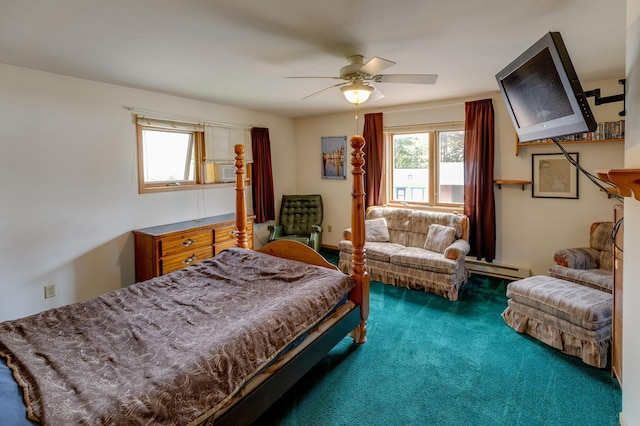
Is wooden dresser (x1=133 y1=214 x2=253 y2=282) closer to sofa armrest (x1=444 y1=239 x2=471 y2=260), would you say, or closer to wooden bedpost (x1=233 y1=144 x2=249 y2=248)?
wooden bedpost (x1=233 y1=144 x2=249 y2=248)

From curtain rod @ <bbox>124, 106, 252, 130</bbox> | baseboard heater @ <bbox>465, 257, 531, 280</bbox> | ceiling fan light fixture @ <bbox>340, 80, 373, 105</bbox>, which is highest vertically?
curtain rod @ <bbox>124, 106, 252, 130</bbox>

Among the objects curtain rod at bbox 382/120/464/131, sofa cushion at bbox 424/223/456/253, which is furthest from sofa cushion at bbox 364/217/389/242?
curtain rod at bbox 382/120/464/131

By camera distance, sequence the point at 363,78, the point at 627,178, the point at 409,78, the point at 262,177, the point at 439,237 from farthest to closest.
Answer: the point at 262,177, the point at 439,237, the point at 363,78, the point at 409,78, the point at 627,178

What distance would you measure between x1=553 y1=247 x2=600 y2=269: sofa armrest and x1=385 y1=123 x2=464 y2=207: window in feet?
4.95

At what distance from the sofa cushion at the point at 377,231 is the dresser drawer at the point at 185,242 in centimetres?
212

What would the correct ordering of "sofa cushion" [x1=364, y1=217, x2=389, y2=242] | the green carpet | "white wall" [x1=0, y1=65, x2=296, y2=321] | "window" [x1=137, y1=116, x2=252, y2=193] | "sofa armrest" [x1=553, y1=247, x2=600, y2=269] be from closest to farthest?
1. the green carpet
2. "white wall" [x1=0, y1=65, x2=296, y2=321]
3. "sofa armrest" [x1=553, y1=247, x2=600, y2=269]
4. "window" [x1=137, y1=116, x2=252, y2=193]
5. "sofa cushion" [x1=364, y1=217, x2=389, y2=242]

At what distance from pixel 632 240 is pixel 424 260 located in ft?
7.54

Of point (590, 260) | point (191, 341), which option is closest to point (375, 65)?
point (191, 341)

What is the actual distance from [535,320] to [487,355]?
61 centimetres

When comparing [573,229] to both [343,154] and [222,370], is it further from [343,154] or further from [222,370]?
[222,370]

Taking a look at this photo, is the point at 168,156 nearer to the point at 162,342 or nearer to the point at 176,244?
the point at 176,244

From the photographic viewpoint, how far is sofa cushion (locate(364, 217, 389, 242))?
466 cm

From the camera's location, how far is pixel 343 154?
18.1 feet

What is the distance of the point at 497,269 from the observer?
438 centimetres
